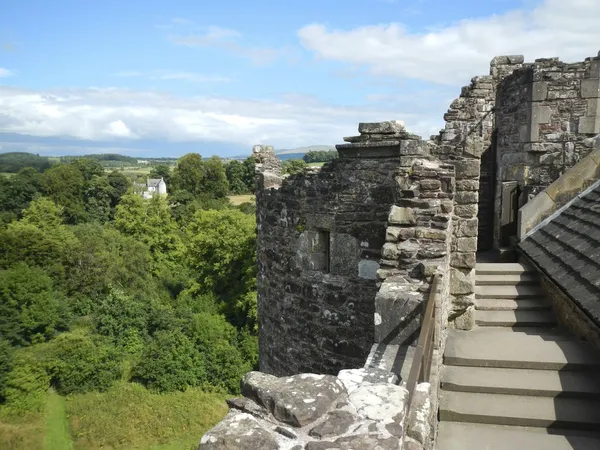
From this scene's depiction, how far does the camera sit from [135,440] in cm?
1878

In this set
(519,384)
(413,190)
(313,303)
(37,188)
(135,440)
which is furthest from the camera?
(37,188)

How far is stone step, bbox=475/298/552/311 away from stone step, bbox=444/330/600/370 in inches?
26.6

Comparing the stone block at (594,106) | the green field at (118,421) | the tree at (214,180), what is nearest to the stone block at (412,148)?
the stone block at (594,106)

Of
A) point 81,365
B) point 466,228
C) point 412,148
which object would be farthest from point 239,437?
point 81,365

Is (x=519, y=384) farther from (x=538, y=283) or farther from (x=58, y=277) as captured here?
(x=58, y=277)

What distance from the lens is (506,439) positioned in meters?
3.93

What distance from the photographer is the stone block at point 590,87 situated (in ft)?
29.3

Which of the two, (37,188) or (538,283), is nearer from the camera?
(538,283)

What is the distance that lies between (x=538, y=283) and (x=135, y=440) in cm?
1673

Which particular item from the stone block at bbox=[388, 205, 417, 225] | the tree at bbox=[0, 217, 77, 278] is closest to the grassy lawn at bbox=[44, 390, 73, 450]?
the tree at bbox=[0, 217, 77, 278]

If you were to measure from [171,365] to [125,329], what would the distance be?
5230mm

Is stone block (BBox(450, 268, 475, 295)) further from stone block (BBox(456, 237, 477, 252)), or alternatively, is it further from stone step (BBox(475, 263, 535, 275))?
stone step (BBox(475, 263, 535, 275))

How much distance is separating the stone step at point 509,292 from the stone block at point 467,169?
1599 mm

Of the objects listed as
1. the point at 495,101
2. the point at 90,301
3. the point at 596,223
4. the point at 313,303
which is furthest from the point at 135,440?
the point at 596,223
